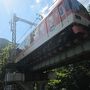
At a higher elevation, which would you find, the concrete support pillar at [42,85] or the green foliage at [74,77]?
the green foliage at [74,77]

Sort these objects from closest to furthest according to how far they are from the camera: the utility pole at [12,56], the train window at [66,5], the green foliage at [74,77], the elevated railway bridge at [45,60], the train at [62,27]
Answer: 1. the train at [62,27]
2. the train window at [66,5]
3. the elevated railway bridge at [45,60]
4. the utility pole at [12,56]
5. the green foliage at [74,77]

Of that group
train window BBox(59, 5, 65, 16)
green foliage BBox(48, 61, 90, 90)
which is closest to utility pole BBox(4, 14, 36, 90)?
green foliage BBox(48, 61, 90, 90)

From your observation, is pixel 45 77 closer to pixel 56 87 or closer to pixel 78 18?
pixel 56 87

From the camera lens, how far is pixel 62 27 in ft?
53.4

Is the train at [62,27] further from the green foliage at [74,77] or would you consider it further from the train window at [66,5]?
the green foliage at [74,77]

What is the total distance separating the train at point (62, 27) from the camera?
15.3 metres

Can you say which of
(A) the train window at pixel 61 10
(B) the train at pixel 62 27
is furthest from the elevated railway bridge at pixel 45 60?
(A) the train window at pixel 61 10

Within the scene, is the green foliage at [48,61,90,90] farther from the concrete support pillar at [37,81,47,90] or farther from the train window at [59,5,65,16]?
the train window at [59,5,65,16]

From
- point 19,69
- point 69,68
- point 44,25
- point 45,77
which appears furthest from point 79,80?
point 44,25

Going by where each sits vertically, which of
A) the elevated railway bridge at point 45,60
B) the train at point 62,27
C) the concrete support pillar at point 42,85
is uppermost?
the train at point 62,27

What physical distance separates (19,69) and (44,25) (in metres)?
10.1

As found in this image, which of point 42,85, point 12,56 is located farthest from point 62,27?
point 12,56

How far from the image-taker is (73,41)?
16.4 meters

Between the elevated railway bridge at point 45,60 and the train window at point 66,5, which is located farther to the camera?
the elevated railway bridge at point 45,60
